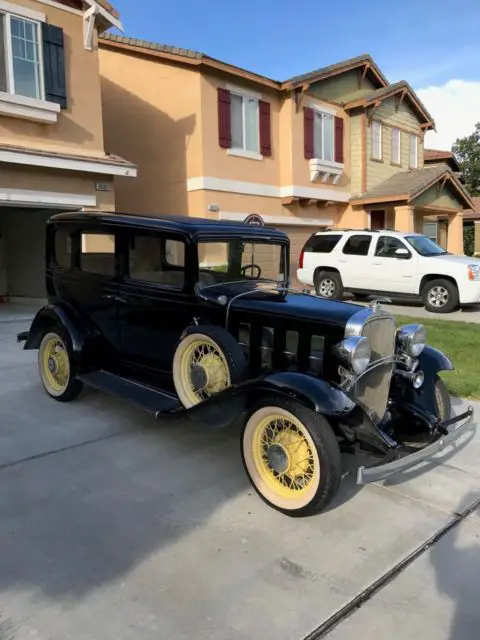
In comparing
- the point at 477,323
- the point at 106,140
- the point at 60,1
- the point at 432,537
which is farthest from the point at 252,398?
the point at 106,140

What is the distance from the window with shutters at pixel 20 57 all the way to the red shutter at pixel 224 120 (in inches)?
203

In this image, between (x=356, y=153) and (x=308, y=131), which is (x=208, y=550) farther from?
(x=356, y=153)

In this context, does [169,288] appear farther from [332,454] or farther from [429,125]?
[429,125]

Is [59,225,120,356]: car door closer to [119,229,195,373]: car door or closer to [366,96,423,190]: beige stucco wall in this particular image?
[119,229,195,373]: car door

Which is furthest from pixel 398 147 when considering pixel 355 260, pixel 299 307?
pixel 299 307

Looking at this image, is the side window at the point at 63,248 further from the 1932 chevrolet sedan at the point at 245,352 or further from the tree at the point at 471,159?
the tree at the point at 471,159

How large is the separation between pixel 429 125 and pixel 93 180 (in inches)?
620

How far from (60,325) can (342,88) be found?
16029 mm

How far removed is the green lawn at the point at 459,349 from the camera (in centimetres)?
Answer: 576

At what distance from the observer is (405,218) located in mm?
17734

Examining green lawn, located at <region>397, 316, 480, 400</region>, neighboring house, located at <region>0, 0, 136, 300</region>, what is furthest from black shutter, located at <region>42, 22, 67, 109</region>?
green lawn, located at <region>397, 316, 480, 400</region>

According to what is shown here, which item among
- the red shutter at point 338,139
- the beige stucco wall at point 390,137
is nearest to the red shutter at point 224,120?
the red shutter at point 338,139

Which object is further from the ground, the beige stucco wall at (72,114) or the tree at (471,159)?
the tree at (471,159)

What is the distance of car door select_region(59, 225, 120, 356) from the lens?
4.73 meters
